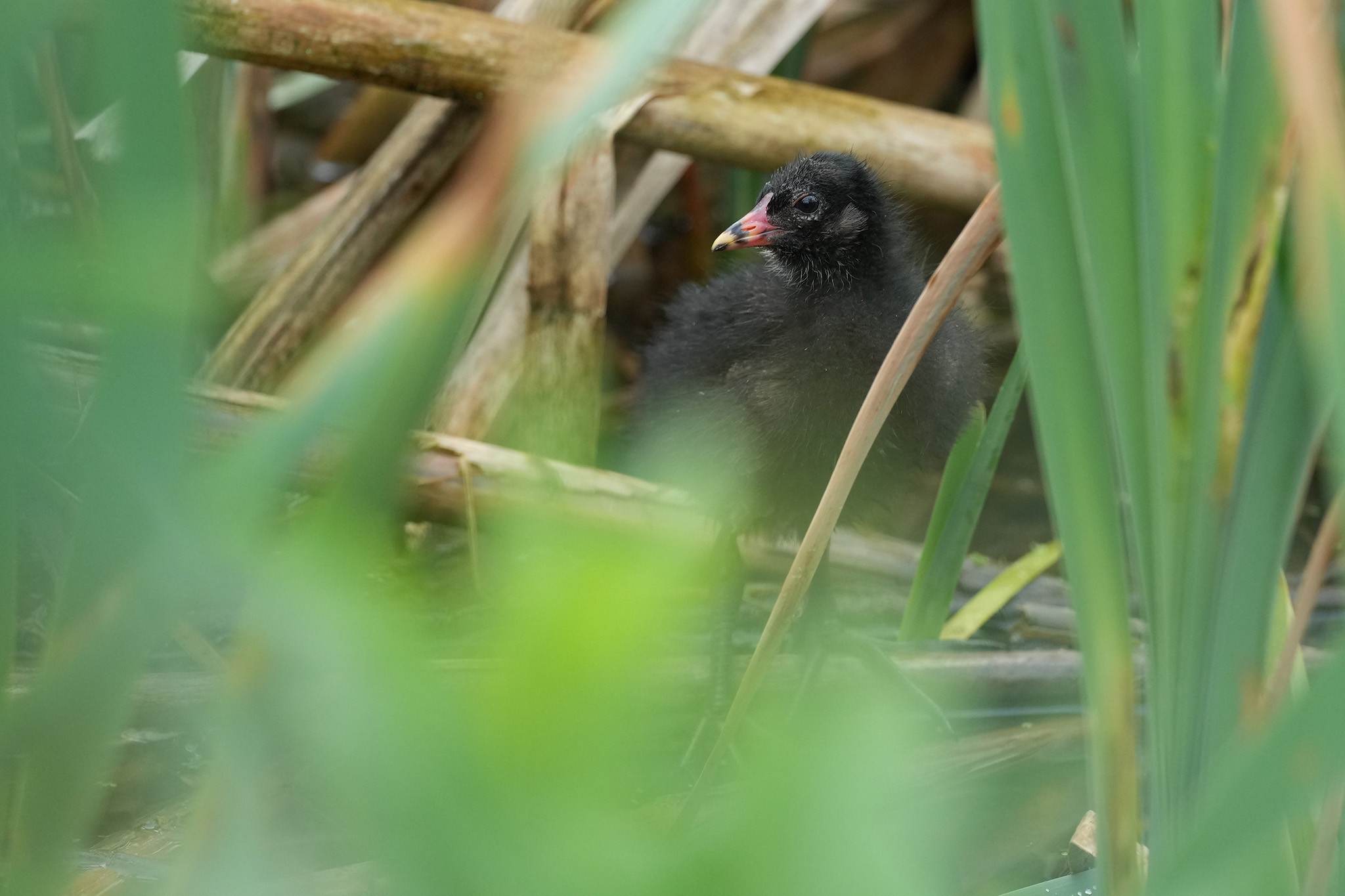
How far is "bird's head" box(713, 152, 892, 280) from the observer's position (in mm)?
2193

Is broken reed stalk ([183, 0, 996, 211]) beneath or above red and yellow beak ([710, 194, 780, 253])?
above

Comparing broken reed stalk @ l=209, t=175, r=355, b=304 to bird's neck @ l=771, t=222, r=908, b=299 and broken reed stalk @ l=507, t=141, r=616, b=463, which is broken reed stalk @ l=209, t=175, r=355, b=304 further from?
bird's neck @ l=771, t=222, r=908, b=299

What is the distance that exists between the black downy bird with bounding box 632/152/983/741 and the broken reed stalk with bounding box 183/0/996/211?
262 millimetres

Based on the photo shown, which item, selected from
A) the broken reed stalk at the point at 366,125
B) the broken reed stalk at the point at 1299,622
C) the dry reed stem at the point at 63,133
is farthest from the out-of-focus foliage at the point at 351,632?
the broken reed stalk at the point at 366,125

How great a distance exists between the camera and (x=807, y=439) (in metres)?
2.06

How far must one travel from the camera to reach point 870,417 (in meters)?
1.30

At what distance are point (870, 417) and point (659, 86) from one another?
4.22 feet

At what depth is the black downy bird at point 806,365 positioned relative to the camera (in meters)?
2.05

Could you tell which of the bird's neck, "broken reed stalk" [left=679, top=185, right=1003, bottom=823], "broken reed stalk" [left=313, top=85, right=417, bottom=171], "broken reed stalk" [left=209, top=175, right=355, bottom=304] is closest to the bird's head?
the bird's neck

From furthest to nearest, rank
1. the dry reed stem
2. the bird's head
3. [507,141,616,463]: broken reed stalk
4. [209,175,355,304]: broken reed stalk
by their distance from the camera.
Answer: [209,175,355,304]: broken reed stalk
[507,141,616,463]: broken reed stalk
the bird's head
the dry reed stem

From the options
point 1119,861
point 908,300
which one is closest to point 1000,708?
point 908,300

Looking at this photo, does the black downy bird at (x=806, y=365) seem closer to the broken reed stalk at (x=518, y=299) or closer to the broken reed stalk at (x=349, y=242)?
the broken reed stalk at (x=518, y=299)

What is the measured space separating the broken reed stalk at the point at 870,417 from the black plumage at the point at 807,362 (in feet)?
1.88

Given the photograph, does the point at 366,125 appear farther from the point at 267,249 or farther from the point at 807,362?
the point at 807,362
